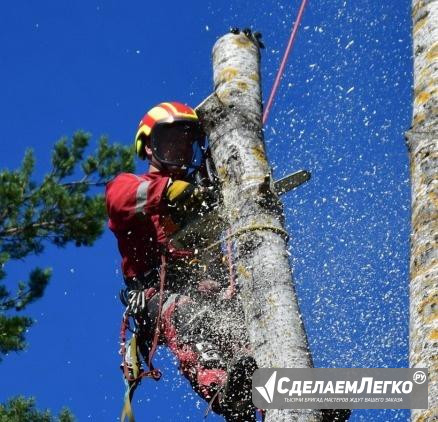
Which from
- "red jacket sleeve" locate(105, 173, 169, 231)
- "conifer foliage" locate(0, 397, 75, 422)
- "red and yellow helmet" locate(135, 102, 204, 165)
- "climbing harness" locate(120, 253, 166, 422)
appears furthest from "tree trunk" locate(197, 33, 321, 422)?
"conifer foliage" locate(0, 397, 75, 422)

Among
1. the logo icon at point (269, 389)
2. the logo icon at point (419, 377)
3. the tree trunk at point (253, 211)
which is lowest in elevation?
the logo icon at point (419, 377)

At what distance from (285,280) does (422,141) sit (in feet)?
1.93

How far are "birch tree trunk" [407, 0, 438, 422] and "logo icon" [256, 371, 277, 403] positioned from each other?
525 mm

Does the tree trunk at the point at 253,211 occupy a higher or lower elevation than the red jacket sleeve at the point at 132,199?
lower

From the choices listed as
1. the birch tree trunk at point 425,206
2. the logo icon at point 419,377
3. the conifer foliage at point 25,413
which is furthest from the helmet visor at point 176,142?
the conifer foliage at point 25,413

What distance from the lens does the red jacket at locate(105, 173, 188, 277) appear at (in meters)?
4.62

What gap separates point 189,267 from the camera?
4793 mm

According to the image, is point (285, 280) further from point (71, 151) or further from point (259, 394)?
point (71, 151)

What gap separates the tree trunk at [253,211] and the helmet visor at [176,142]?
559 millimetres

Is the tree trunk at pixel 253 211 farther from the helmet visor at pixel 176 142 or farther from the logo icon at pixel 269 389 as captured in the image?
the helmet visor at pixel 176 142

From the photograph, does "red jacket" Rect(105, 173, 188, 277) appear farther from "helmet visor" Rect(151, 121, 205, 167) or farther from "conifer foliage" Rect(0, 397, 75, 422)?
"conifer foliage" Rect(0, 397, 75, 422)

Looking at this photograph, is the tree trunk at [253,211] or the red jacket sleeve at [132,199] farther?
the red jacket sleeve at [132,199]

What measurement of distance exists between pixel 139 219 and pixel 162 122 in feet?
1.59

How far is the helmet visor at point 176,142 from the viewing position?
4.70 meters
